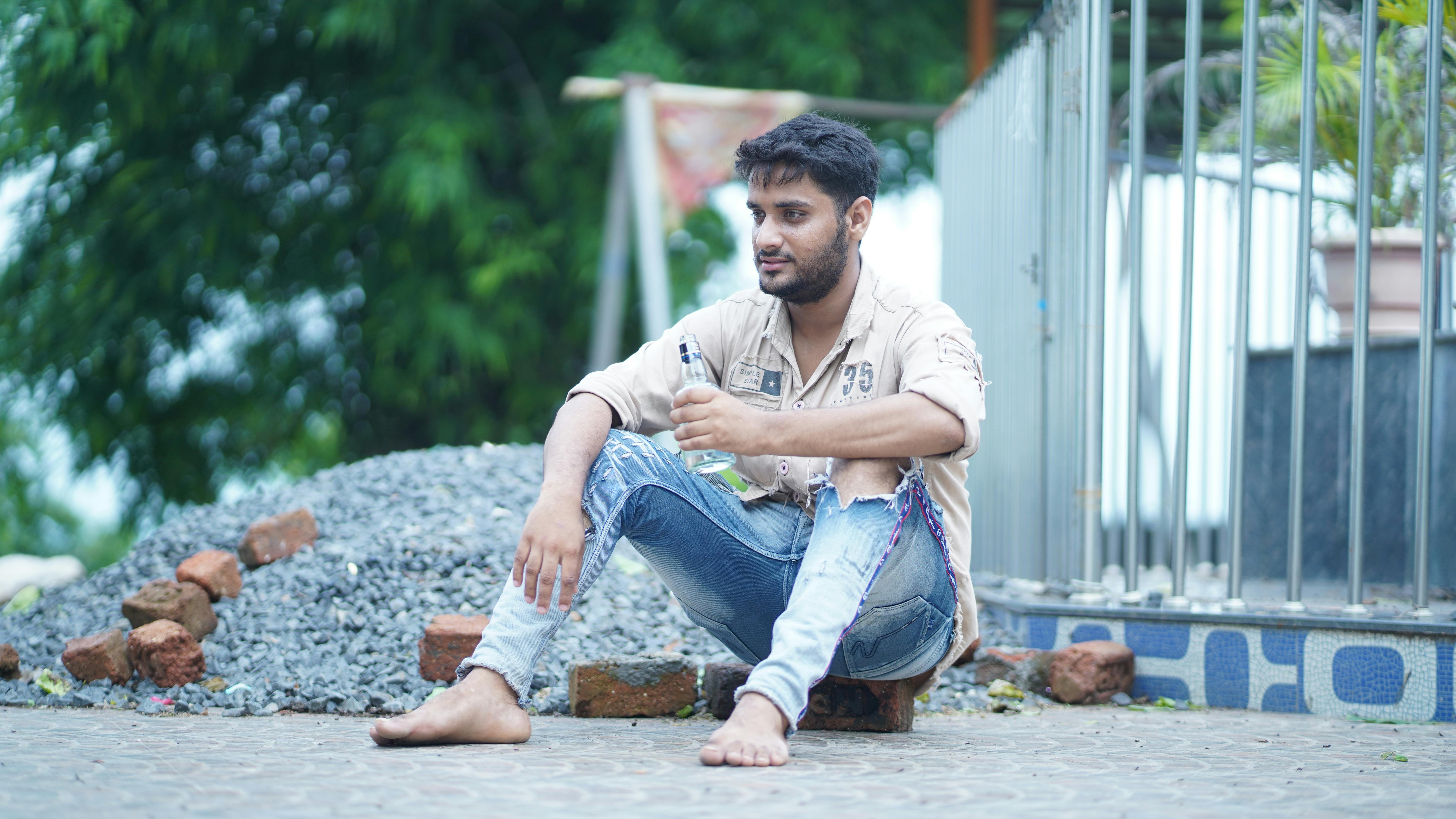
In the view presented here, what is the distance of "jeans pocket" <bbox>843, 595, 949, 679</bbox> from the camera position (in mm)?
2475

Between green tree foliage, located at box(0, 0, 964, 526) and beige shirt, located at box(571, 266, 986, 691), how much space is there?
233 inches

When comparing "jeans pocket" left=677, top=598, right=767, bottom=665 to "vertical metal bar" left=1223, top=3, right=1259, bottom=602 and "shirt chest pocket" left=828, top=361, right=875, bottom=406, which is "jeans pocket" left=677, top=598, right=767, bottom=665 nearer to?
"shirt chest pocket" left=828, top=361, right=875, bottom=406

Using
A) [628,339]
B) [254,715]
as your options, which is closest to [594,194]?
[628,339]

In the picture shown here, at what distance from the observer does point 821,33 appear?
9070mm

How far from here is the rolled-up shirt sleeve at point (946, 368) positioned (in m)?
2.30

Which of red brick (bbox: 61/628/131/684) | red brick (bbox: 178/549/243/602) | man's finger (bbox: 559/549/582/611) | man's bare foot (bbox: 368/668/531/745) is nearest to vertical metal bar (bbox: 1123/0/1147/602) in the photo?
man's finger (bbox: 559/549/582/611)

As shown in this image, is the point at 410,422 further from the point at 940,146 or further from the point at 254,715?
the point at 254,715

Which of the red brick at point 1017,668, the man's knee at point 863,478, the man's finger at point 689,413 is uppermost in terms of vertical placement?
the man's finger at point 689,413

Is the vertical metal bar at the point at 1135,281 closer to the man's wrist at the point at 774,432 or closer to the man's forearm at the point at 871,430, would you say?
the man's forearm at the point at 871,430

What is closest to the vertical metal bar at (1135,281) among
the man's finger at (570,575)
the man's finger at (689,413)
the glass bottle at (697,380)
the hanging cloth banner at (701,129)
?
the glass bottle at (697,380)

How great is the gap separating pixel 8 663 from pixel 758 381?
2.43 meters

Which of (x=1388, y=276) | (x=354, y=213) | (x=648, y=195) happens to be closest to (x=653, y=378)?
(x=1388, y=276)

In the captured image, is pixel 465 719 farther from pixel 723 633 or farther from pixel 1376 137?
pixel 1376 137

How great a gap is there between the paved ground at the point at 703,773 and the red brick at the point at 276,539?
1.20 meters
